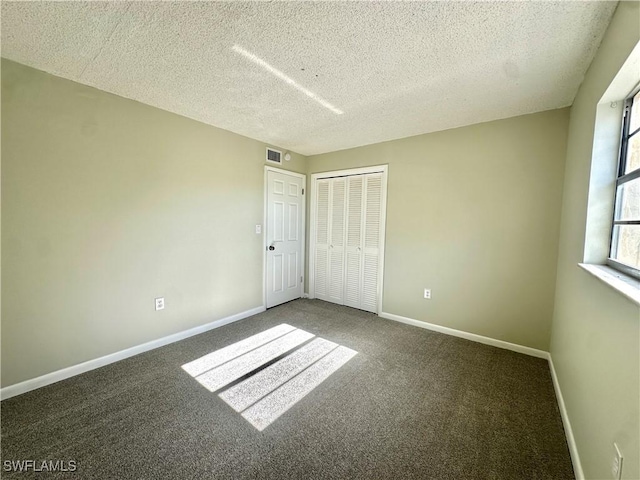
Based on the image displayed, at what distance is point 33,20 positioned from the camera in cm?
144

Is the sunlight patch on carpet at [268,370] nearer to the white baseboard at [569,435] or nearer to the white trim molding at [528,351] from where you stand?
the white trim molding at [528,351]

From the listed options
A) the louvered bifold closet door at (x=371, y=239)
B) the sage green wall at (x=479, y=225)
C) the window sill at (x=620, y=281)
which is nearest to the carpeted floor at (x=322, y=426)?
the sage green wall at (x=479, y=225)

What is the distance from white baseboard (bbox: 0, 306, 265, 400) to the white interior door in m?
0.91

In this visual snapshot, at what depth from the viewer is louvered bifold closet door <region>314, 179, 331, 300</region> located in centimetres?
409

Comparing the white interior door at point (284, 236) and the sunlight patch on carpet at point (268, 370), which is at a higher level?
the white interior door at point (284, 236)

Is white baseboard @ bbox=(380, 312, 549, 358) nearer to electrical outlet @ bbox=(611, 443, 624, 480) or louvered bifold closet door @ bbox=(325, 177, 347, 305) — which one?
louvered bifold closet door @ bbox=(325, 177, 347, 305)

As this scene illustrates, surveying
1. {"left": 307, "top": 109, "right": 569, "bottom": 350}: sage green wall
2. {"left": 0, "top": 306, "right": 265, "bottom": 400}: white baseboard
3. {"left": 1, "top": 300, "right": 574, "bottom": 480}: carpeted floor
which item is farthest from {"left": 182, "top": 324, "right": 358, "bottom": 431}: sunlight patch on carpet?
{"left": 307, "top": 109, "right": 569, "bottom": 350}: sage green wall

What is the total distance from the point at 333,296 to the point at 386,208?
1.65 meters

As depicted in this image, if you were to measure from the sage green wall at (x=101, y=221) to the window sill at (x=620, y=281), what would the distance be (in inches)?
128

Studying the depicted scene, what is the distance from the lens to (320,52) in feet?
5.48

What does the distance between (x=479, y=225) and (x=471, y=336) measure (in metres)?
1.27

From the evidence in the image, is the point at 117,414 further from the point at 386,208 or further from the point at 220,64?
the point at 386,208

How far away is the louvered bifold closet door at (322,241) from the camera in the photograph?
13.4 feet

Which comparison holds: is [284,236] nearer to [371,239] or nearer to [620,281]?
[371,239]
